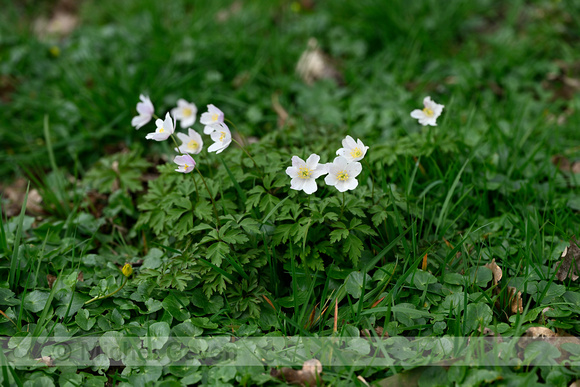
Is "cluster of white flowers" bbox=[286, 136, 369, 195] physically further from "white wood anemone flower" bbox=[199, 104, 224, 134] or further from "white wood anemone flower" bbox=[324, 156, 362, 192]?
"white wood anemone flower" bbox=[199, 104, 224, 134]

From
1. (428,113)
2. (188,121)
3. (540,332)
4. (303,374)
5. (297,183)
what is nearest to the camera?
(303,374)

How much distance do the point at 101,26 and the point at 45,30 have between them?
515mm

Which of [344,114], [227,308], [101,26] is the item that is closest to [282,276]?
[227,308]

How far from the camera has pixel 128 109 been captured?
3.15m

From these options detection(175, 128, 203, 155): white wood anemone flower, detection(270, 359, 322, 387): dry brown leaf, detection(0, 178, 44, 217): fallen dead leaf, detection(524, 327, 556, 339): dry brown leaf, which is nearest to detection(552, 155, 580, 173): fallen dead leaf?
detection(524, 327, 556, 339): dry brown leaf

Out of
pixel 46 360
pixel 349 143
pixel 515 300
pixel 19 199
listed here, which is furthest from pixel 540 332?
pixel 19 199

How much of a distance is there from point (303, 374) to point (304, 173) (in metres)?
0.75

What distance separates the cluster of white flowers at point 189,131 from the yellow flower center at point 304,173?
324 mm

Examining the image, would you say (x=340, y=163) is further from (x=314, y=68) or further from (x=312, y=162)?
(x=314, y=68)

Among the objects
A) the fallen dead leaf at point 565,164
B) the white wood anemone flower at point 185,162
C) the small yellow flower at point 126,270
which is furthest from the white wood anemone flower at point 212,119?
the fallen dead leaf at point 565,164

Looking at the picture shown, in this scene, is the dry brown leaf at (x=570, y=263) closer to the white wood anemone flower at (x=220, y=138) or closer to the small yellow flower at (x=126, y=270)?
the white wood anemone flower at (x=220, y=138)

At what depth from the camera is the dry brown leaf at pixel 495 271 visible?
6.28ft

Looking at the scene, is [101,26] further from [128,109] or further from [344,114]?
[344,114]

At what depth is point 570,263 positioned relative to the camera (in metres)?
1.94
